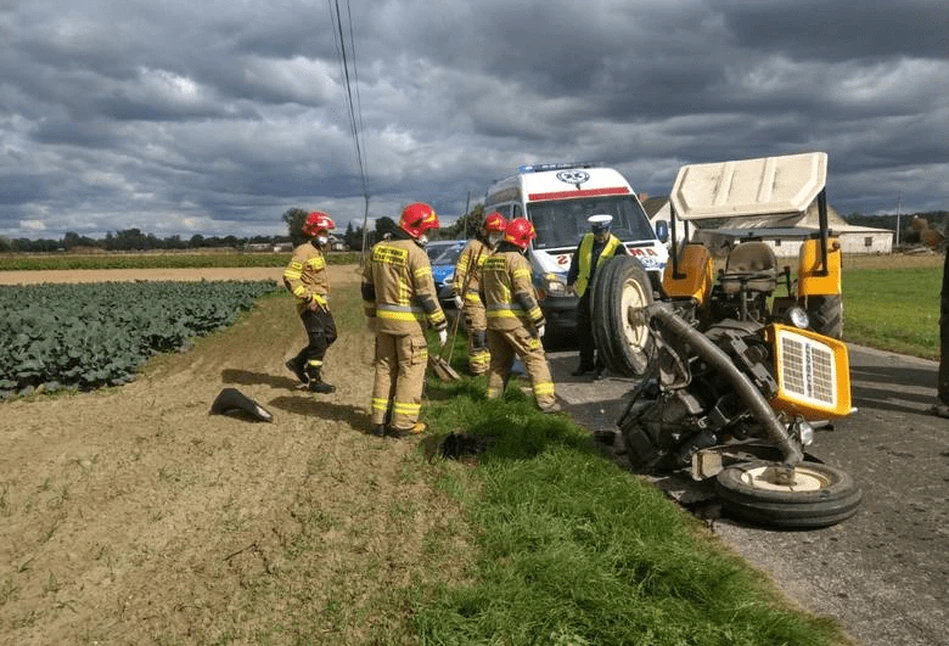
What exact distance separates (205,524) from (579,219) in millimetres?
8183

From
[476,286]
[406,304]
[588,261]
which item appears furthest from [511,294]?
[476,286]

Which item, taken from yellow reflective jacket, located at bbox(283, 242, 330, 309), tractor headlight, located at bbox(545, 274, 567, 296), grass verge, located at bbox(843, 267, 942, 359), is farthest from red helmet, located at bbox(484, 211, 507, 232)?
grass verge, located at bbox(843, 267, 942, 359)

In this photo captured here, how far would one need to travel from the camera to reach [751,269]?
6.87m

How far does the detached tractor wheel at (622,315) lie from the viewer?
15.6ft

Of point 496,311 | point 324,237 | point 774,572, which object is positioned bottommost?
point 774,572

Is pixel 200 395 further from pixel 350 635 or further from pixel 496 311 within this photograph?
pixel 350 635

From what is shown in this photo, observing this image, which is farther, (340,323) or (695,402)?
(340,323)

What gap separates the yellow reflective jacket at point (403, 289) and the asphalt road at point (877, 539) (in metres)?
1.97

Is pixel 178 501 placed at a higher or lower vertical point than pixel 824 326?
lower

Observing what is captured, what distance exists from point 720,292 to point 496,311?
2.13 m

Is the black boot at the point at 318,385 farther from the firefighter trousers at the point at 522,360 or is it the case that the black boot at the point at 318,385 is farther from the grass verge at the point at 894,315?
the grass verge at the point at 894,315

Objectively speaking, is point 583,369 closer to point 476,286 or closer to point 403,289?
point 476,286

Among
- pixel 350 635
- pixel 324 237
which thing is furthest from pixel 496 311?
pixel 350 635

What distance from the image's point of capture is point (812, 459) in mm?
4941
